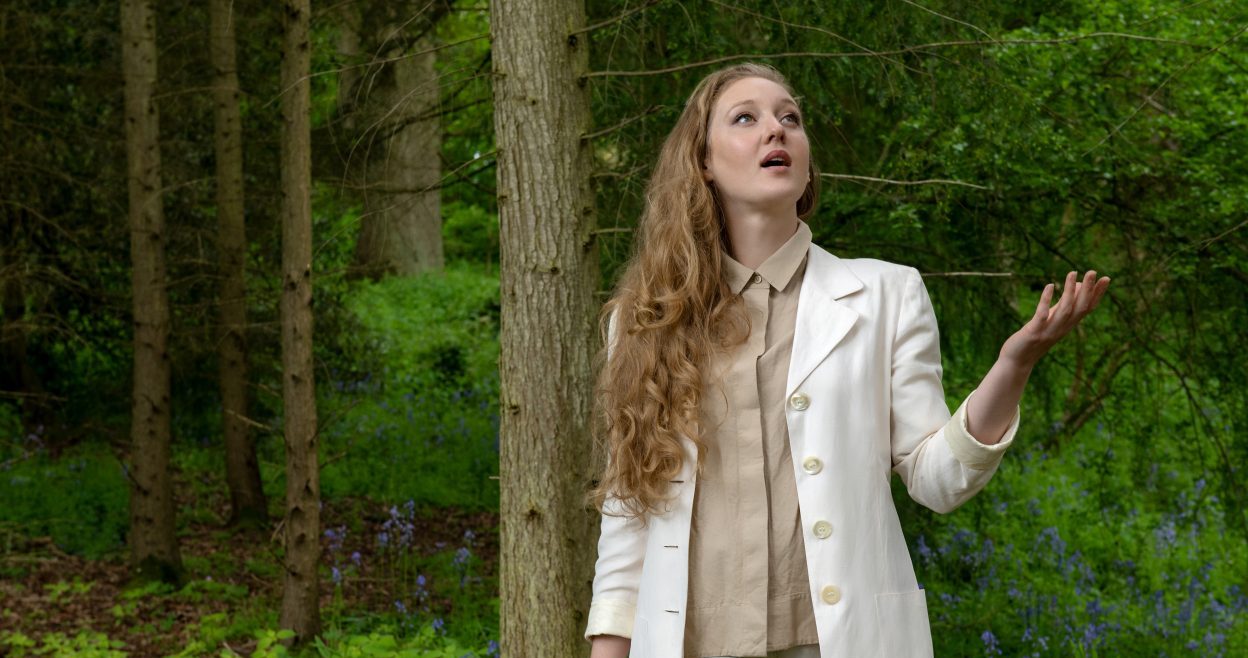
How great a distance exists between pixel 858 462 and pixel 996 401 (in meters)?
0.31

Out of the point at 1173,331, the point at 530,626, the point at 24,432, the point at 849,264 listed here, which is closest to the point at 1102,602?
the point at 1173,331

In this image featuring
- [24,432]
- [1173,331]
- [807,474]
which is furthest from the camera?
[24,432]

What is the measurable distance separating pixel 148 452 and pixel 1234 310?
6.57 metres

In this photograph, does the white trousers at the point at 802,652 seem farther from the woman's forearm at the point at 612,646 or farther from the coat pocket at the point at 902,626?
the woman's forearm at the point at 612,646

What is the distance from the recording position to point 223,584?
816cm

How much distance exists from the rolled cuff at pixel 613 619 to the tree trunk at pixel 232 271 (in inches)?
240

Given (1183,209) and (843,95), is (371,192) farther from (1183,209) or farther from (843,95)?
(1183,209)

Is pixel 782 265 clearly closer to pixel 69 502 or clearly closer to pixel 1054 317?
pixel 1054 317

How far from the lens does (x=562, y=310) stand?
3592 millimetres

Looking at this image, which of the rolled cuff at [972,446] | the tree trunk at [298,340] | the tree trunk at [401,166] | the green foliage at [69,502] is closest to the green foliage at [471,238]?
the tree trunk at [401,166]

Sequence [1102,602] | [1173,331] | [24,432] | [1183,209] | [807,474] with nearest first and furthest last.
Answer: [807,474] → [1183,209] → [1173,331] → [1102,602] → [24,432]

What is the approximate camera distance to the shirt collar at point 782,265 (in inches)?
95.9

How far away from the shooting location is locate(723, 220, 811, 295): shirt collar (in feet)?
7.99

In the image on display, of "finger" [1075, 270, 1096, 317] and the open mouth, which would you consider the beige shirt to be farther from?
"finger" [1075, 270, 1096, 317]
